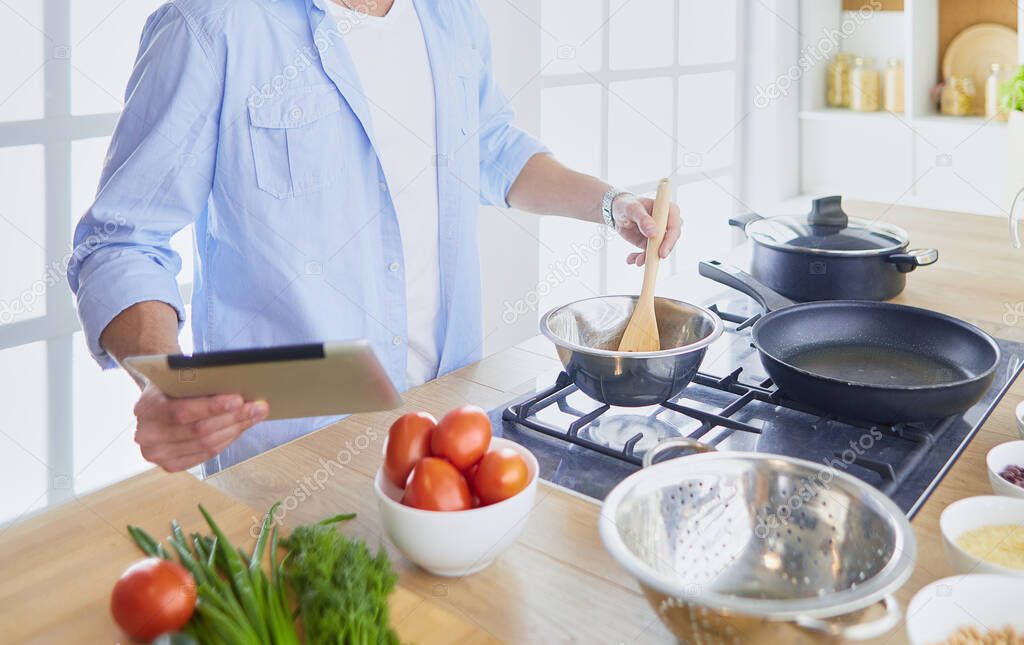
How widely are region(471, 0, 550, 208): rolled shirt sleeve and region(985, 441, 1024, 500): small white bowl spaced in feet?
3.10

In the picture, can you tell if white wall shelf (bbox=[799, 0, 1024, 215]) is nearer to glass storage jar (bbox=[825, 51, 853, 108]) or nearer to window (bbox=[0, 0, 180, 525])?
glass storage jar (bbox=[825, 51, 853, 108])

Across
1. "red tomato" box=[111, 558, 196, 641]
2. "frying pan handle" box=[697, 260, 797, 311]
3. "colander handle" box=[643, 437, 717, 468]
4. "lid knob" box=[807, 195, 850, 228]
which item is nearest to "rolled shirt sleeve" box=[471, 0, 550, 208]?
"frying pan handle" box=[697, 260, 797, 311]

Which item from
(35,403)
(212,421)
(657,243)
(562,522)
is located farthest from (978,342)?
(35,403)

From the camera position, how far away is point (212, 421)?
94 centimetres

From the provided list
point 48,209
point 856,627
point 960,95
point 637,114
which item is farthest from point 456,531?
point 960,95

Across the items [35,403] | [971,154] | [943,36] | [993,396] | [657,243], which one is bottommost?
[35,403]

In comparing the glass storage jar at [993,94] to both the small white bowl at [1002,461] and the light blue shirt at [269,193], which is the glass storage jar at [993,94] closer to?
the light blue shirt at [269,193]

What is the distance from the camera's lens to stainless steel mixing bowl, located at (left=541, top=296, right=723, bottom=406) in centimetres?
115

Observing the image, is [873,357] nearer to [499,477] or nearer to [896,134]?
[499,477]

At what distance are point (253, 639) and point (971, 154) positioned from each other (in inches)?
118

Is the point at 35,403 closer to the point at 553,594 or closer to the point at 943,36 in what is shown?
the point at 553,594

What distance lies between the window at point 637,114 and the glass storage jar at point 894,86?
50cm

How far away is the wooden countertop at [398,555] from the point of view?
0.84 metres

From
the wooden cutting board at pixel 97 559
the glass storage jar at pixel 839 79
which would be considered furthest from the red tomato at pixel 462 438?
the glass storage jar at pixel 839 79
